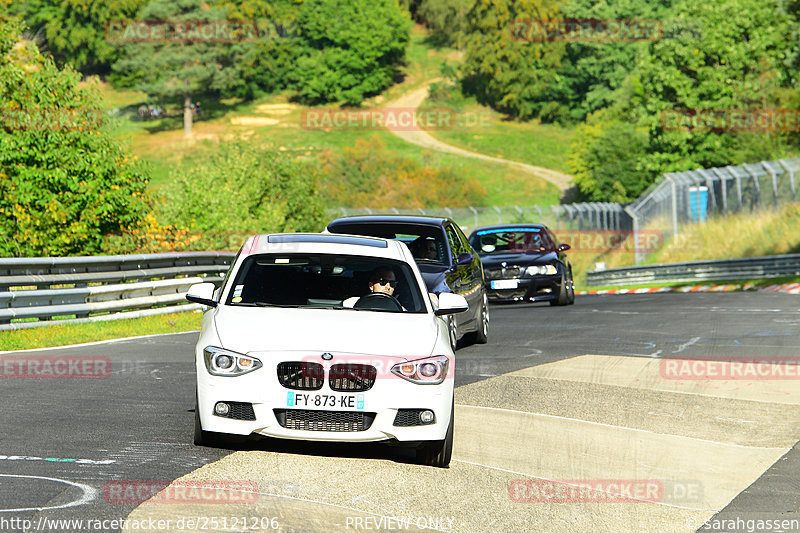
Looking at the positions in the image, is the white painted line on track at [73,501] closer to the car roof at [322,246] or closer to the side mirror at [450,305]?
the car roof at [322,246]

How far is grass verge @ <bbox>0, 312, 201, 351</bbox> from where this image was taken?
15.6 m

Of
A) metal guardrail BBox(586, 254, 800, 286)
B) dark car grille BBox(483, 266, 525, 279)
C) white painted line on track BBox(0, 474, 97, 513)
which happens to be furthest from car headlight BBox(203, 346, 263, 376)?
metal guardrail BBox(586, 254, 800, 286)

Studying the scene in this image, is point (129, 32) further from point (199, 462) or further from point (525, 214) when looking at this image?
point (199, 462)

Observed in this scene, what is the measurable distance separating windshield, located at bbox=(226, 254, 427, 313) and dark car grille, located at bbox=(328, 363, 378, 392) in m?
1.03

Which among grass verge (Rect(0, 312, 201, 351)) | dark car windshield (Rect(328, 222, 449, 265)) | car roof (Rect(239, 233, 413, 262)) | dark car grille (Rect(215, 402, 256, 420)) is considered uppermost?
car roof (Rect(239, 233, 413, 262))

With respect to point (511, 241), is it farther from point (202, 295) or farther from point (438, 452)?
point (438, 452)

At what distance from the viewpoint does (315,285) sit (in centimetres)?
913

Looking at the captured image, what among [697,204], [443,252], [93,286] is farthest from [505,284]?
[697,204]

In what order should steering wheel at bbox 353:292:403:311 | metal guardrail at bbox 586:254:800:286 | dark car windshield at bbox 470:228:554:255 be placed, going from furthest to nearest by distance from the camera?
metal guardrail at bbox 586:254:800:286 → dark car windshield at bbox 470:228:554:255 → steering wheel at bbox 353:292:403:311

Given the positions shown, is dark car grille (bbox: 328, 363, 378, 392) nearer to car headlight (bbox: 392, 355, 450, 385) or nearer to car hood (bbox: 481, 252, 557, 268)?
car headlight (bbox: 392, 355, 450, 385)

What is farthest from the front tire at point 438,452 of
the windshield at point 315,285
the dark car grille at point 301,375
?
the windshield at point 315,285

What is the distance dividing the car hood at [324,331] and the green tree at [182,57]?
114 metres

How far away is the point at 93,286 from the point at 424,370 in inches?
459

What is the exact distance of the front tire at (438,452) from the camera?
759 centimetres
